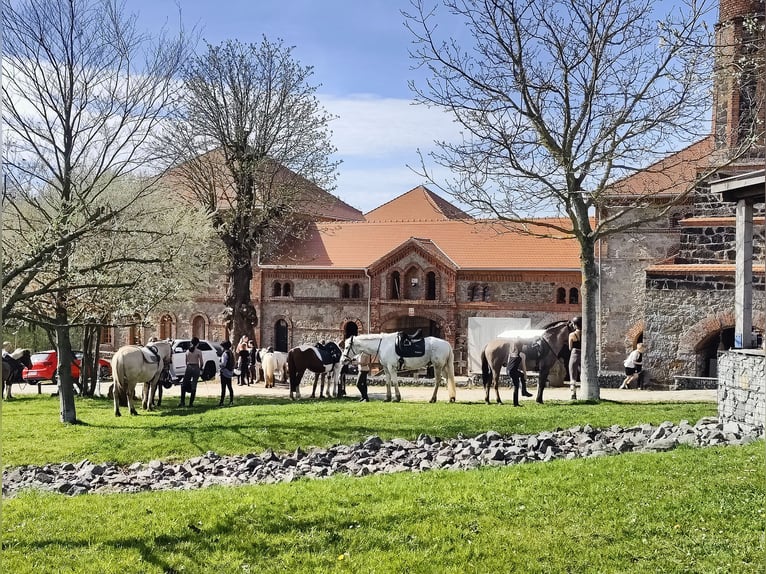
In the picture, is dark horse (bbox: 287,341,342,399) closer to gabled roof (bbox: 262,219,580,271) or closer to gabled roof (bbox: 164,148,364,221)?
gabled roof (bbox: 164,148,364,221)

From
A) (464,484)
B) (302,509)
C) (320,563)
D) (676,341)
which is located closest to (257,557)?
(320,563)

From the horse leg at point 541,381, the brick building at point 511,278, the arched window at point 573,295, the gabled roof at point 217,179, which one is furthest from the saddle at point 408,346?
the arched window at point 573,295

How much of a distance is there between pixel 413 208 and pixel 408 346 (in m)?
21.5

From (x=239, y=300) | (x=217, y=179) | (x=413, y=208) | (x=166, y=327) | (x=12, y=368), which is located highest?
(x=413, y=208)

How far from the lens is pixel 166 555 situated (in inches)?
257

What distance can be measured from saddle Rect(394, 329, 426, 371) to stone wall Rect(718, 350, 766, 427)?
26.9 feet

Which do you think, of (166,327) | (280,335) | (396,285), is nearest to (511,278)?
(396,285)

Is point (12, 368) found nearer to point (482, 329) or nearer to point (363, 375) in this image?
point (363, 375)

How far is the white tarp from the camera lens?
31141 millimetres

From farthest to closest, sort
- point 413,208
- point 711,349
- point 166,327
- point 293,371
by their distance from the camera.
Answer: point 413,208
point 166,327
point 711,349
point 293,371

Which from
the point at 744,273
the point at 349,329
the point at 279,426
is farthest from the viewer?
the point at 349,329

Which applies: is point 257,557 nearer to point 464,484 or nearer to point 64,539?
point 64,539

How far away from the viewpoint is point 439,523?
23.4 ft

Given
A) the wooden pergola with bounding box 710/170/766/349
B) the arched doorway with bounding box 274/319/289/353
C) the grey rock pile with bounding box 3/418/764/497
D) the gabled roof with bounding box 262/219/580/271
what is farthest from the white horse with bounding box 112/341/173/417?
the arched doorway with bounding box 274/319/289/353
